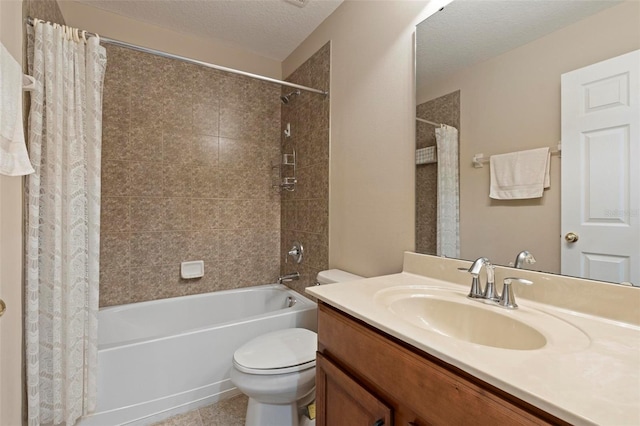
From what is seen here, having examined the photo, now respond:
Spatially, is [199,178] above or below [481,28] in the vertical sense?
below

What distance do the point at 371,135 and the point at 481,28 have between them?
648 millimetres

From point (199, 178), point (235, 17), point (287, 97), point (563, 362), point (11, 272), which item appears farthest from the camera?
point (287, 97)

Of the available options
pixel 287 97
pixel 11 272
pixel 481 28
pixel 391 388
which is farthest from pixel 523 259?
pixel 287 97

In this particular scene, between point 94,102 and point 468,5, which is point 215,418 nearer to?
point 94,102

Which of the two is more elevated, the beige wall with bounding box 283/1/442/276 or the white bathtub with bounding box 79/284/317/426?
the beige wall with bounding box 283/1/442/276

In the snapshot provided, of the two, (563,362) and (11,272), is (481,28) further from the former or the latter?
(11,272)

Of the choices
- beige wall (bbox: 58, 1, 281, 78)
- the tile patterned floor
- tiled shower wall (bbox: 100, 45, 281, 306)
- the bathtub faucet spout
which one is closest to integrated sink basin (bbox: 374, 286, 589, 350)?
the tile patterned floor

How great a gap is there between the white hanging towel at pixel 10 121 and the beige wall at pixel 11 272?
0.17 meters

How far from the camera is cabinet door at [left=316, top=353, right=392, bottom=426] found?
71cm

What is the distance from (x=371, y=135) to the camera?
156 centimetres

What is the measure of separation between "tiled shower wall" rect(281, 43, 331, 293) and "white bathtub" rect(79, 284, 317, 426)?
36 cm

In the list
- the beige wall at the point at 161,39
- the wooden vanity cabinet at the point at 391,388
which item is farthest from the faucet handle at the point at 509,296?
the beige wall at the point at 161,39

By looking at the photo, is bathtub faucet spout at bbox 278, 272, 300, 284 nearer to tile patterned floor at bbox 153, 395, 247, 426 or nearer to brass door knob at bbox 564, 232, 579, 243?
tile patterned floor at bbox 153, 395, 247, 426

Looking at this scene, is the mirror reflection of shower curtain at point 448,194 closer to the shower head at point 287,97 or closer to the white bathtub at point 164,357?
the white bathtub at point 164,357
